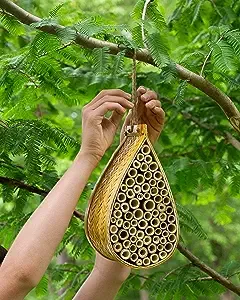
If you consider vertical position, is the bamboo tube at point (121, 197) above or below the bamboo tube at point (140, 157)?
below

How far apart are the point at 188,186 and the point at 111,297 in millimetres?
761

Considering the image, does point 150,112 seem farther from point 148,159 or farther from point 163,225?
point 163,225

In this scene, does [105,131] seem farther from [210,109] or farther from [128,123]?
[210,109]

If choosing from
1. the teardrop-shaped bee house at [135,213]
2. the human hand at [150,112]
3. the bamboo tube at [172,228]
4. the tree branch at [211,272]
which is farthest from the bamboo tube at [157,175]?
the tree branch at [211,272]

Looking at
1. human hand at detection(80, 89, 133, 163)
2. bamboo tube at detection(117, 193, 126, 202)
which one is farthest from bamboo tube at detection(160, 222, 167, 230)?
human hand at detection(80, 89, 133, 163)

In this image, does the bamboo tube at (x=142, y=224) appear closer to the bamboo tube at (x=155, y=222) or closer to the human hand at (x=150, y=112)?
the bamboo tube at (x=155, y=222)

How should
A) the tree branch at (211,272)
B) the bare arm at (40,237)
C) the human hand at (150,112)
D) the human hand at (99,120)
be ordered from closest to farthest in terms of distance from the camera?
the bare arm at (40,237) < the human hand at (99,120) < the human hand at (150,112) < the tree branch at (211,272)

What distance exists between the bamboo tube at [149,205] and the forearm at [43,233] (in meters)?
0.14

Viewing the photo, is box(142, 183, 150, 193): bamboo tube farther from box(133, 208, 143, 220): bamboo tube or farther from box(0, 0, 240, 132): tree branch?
box(0, 0, 240, 132): tree branch

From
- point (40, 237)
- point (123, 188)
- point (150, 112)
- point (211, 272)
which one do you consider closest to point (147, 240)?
point (123, 188)

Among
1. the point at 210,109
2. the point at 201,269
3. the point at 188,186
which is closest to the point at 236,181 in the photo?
the point at 188,186

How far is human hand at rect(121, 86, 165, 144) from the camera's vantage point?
5.39ft

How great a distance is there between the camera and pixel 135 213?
1432 mm

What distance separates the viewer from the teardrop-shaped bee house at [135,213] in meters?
1.41
